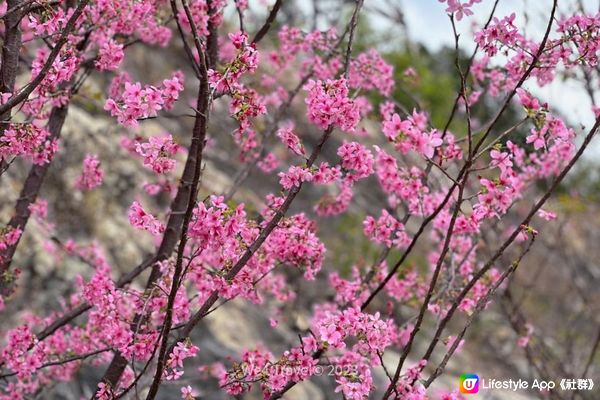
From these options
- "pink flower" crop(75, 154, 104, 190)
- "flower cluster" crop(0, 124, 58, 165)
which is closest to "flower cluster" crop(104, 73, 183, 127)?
"flower cluster" crop(0, 124, 58, 165)

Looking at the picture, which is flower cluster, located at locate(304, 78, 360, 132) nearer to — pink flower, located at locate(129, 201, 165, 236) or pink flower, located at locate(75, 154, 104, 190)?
pink flower, located at locate(129, 201, 165, 236)

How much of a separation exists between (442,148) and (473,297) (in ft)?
3.65

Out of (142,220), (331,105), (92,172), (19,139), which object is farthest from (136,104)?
(92,172)

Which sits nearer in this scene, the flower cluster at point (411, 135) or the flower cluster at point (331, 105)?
the flower cluster at point (411, 135)

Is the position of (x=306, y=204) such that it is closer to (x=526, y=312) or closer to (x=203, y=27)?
(x=526, y=312)

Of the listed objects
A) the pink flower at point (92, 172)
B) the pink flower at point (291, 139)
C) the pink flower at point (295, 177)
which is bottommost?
the pink flower at point (295, 177)

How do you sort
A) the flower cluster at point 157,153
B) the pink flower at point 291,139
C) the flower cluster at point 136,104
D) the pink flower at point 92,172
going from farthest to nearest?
the pink flower at point 92,172 → the pink flower at point 291,139 → the flower cluster at point 157,153 → the flower cluster at point 136,104

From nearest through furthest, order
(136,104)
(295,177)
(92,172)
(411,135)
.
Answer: (136,104)
(411,135)
(295,177)
(92,172)

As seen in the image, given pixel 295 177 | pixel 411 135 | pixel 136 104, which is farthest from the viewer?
pixel 295 177

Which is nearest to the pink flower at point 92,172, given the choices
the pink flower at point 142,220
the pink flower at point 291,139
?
the pink flower at point 142,220

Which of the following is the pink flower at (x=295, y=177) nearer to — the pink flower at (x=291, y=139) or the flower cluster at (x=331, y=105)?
the pink flower at (x=291, y=139)

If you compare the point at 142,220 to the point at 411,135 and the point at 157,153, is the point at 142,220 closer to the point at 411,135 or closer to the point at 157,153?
the point at 157,153

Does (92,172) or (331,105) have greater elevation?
(92,172)

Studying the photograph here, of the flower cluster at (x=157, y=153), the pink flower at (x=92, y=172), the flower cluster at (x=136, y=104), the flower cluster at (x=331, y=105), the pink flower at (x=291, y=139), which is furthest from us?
the pink flower at (x=92, y=172)
